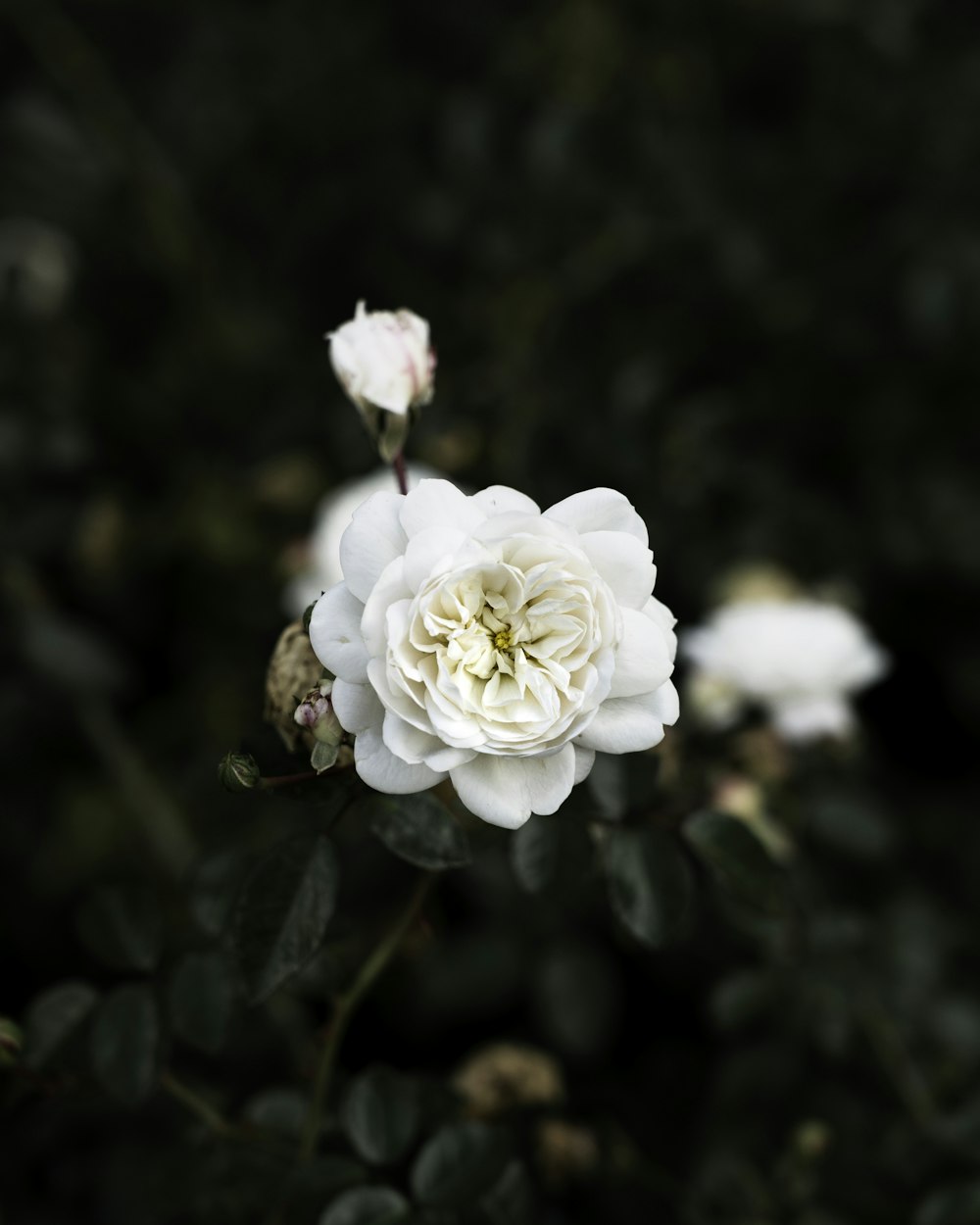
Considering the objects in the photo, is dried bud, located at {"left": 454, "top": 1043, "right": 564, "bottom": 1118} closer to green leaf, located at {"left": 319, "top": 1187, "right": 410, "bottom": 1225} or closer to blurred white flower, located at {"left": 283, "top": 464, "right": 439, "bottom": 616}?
green leaf, located at {"left": 319, "top": 1187, "right": 410, "bottom": 1225}

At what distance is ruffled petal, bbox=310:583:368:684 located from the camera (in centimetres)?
58

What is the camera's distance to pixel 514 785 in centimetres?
59

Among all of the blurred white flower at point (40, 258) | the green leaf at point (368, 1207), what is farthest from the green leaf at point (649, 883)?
the blurred white flower at point (40, 258)

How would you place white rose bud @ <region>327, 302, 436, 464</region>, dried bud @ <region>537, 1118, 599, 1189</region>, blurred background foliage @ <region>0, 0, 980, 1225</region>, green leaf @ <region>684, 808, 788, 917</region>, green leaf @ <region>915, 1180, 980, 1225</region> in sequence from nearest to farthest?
1. white rose bud @ <region>327, 302, 436, 464</region>
2. green leaf @ <region>684, 808, 788, 917</region>
3. green leaf @ <region>915, 1180, 980, 1225</region>
4. dried bud @ <region>537, 1118, 599, 1189</region>
5. blurred background foliage @ <region>0, 0, 980, 1225</region>

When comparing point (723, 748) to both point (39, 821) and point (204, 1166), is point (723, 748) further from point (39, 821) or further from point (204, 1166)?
point (39, 821)

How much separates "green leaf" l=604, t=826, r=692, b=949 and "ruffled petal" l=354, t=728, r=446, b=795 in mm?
255

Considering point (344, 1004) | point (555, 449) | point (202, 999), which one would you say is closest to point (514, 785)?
point (344, 1004)

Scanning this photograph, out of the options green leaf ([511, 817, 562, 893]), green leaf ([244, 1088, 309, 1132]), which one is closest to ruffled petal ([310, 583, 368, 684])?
green leaf ([511, 817, 562, 893])

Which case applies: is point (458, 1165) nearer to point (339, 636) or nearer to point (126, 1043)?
point (126, 1043)

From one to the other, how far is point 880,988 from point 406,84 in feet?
5.59

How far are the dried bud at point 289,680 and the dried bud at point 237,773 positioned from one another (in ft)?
0.28

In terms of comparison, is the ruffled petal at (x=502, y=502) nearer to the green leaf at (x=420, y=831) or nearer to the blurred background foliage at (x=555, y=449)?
the green leaf at (x=420, y=831)

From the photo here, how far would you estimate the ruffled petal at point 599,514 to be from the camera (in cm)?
61

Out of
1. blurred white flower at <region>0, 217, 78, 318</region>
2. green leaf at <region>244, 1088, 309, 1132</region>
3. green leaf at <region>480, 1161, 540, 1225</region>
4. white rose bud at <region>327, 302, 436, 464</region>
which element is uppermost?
blurred white flower at <region>0, 217, 78, 318</region>
